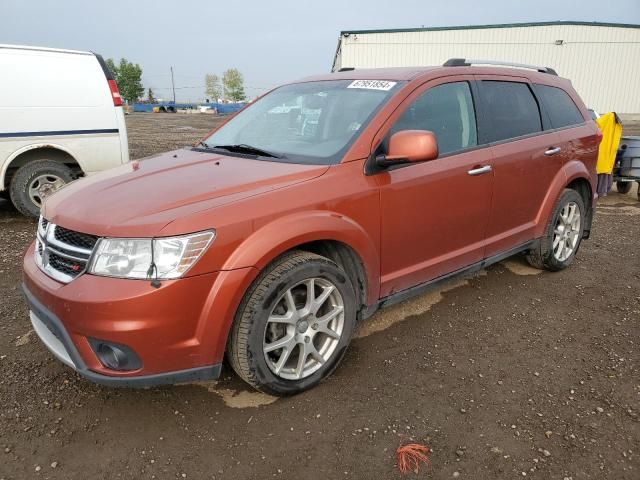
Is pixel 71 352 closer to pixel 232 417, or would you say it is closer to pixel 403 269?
pixel 232 417

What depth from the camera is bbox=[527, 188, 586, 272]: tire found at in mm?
4195

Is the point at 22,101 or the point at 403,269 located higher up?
the point at 22,101

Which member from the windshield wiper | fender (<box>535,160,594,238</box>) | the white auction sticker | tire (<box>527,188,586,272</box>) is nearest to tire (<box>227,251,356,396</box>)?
the windshield wiper

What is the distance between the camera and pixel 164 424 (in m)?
2.46

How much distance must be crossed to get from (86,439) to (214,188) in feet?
4.44

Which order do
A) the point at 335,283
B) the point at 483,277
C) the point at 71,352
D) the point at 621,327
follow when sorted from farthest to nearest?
the point at 483,277
the point at 621,327
the point at 335,283
the point at 71,352

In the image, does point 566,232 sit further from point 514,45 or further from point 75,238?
point 514,45

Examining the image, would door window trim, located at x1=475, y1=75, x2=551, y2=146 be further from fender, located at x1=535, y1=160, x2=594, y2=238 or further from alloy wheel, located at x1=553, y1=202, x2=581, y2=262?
alloy wheel, located at x1=553, y1=202, x2=581, y2=262

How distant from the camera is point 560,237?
439cm

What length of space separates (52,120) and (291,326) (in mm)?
4853

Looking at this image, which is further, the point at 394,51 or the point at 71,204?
the point at 394,51

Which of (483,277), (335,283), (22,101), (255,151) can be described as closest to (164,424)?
(335,283)

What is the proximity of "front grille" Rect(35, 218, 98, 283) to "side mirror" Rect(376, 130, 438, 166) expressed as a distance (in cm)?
158

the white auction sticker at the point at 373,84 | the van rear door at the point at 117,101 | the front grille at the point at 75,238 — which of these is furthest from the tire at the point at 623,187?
the front grille at the point at 75,238
